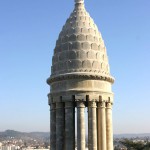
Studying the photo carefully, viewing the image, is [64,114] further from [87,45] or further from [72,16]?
[72,16]

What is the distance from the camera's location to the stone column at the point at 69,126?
31672 mm

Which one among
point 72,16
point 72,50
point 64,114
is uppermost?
point 72,16

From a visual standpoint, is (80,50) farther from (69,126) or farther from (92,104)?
(69,126)

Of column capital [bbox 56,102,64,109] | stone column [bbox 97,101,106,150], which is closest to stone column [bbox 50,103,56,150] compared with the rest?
column capital [bbox 56,102,64,109]

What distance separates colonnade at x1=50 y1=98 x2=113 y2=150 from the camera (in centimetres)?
3155

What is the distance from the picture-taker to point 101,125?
32.3 metres

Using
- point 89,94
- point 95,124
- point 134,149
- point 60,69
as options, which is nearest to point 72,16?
point 60,69

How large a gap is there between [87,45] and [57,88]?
4374mm

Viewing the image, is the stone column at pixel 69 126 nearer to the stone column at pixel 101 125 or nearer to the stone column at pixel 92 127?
the stone column at pixel 92 127

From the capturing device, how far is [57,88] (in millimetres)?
33594

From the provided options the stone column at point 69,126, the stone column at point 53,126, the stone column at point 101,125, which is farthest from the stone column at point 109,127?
the stone column at point 53,126

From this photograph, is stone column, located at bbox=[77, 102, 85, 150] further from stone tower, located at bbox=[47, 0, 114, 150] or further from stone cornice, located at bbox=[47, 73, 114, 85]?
stone cornice, located at bbox=[47, 73, 114, 85]

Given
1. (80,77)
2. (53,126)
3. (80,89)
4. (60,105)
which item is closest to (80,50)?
(80,77)

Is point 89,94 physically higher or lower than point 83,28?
lower
